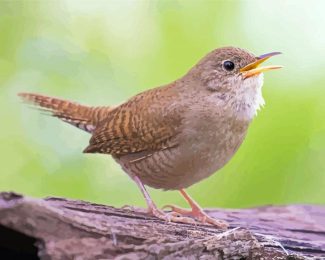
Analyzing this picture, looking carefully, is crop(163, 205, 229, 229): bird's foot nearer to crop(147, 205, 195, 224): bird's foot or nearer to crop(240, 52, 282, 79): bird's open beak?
crop(147, 205, 195, 224): bird's foot

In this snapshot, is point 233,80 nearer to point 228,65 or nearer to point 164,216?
point 228,65

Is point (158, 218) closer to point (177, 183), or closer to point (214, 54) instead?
point (177, 183)

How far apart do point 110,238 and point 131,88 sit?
7.73ft

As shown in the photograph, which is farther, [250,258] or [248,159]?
[248,159]

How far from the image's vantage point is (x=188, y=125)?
346 cm

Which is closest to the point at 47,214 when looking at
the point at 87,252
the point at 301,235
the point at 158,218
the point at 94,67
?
the point at 87,252

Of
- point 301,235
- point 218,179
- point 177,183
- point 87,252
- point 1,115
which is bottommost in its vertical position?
point 87,252

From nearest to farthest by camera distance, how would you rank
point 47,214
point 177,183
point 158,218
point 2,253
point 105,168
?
point 47,214 → point 2,253 → point 158,218 → point 177,183 → point 105,168

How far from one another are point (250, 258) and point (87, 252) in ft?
1.92

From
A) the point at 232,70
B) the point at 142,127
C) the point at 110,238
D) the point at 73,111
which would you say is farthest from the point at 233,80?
the point at 110,238

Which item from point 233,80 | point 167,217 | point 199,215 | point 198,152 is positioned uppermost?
point 233,80

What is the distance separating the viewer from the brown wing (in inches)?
139

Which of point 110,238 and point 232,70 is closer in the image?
point 110,238

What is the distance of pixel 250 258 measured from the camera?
2.61 metres
